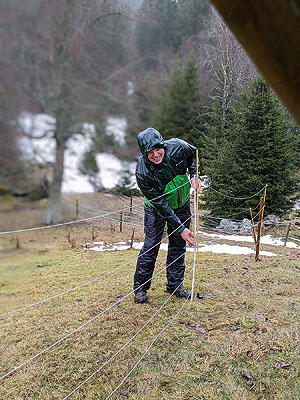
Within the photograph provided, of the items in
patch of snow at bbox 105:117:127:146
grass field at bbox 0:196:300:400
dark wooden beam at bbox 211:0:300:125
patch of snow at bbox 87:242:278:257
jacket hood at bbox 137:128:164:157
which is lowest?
grass field at bbox 0:196:300:400

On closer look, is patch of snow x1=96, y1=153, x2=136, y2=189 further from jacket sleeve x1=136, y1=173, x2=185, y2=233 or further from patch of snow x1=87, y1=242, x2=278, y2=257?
jacket sleeve x1=136, y1=173, x2=185, y2=233

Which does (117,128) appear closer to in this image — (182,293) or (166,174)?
(166,174)

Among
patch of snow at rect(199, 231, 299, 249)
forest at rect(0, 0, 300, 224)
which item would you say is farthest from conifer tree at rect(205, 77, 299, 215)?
Answer: patch of snow at rect(199, 231, 299, 249)

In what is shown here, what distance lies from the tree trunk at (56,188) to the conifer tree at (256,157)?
174cm

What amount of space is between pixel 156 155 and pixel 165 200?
40cm

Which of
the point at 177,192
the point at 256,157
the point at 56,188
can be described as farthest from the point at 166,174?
the point at 56,188

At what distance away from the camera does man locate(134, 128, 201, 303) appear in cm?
223

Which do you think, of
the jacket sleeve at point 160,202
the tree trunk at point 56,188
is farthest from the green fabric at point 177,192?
the tree trunk at point 56,188

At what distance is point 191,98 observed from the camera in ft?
10.5

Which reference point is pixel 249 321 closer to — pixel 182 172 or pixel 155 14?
pixel 182 172

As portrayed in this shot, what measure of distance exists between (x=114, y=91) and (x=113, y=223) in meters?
2.29

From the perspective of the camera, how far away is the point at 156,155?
2160mm

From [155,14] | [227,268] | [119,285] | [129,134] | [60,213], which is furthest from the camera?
[129,134]

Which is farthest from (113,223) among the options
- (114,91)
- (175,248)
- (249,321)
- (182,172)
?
(114,91)
